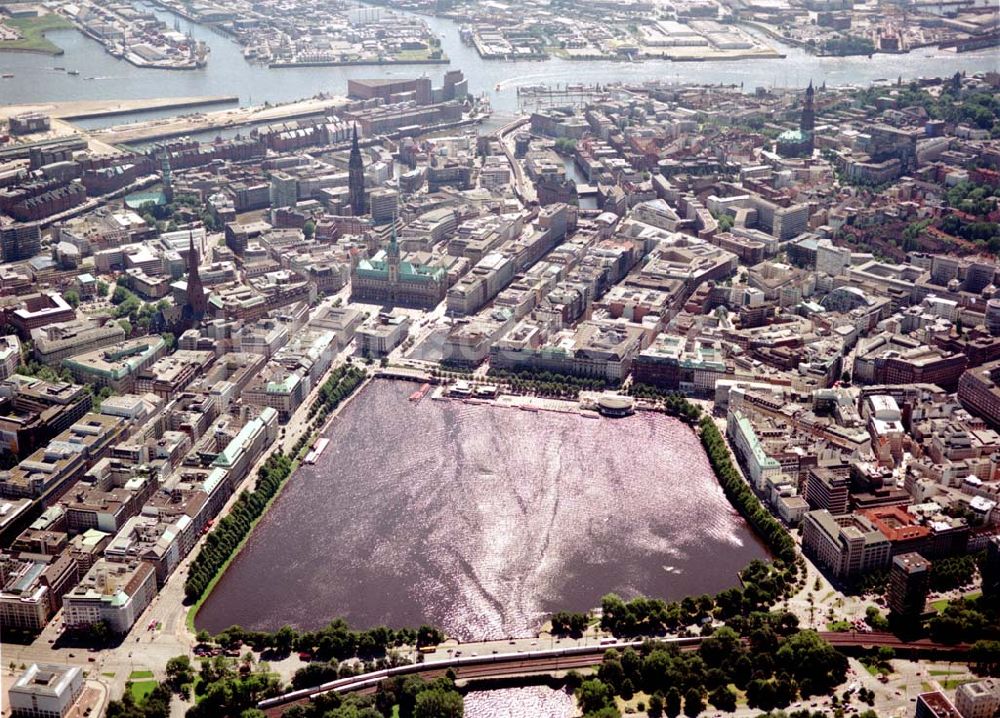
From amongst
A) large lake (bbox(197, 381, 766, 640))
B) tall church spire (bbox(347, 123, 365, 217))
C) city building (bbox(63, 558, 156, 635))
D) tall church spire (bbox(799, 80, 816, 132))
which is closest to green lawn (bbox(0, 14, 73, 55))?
tall church spire (bbox(347, 123, 365, 217))

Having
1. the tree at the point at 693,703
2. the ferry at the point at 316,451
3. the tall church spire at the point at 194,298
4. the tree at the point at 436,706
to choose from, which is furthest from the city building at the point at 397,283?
the tree at the point at 693,703

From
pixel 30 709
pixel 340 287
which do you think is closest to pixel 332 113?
pixel 340 287

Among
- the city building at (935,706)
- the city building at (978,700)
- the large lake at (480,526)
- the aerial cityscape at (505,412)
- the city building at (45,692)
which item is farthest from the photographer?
the large lake at (480,526)

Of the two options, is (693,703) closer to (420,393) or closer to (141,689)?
(141,689)

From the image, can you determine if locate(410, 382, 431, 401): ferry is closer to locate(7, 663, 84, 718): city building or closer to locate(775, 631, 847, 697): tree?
locate(7, 663, 84, 718): city building

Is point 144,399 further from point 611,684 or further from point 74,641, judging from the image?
point 611,684

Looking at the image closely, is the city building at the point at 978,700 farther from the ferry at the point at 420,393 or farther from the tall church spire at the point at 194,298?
the tall church spire at the point at 194,298
